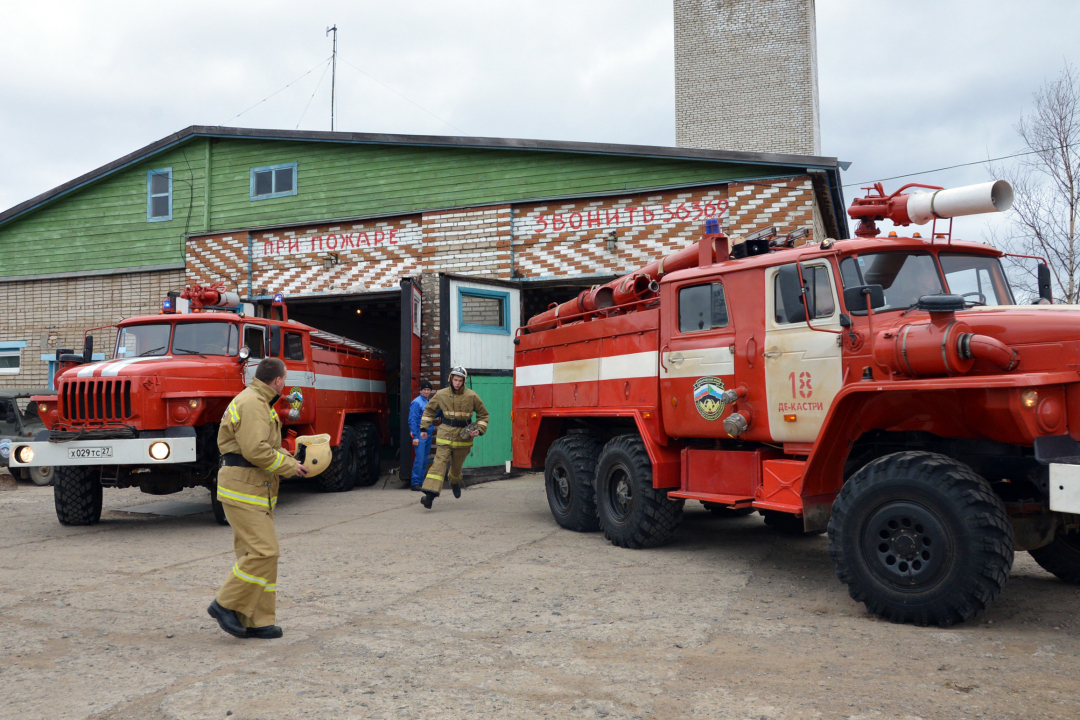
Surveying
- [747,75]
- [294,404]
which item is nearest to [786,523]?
[294,404]

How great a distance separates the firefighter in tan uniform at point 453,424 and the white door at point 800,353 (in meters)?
5.03

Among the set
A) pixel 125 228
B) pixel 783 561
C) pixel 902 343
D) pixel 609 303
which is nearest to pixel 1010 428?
pixel 902 343

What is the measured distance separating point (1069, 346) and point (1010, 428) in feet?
1.90

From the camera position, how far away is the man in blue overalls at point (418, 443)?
12.4m

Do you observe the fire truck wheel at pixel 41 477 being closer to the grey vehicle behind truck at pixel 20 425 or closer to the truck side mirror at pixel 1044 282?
the grey vehicle behind truck at pixel 20 425

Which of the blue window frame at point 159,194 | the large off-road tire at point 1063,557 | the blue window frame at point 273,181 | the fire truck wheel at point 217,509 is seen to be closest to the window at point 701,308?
the large off-road tire at point 1063,557

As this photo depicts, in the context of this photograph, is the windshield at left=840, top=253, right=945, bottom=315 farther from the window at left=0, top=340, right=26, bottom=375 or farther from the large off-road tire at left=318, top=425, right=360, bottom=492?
the window at left=0, top=340, right=26, bottom=375

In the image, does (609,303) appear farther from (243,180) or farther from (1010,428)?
(243,180)

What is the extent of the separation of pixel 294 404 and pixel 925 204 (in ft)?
26.2

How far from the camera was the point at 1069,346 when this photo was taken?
4.75m

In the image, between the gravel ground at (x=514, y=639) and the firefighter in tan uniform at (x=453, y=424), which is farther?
the firefighter in tan uniform at (x=453, y=424)

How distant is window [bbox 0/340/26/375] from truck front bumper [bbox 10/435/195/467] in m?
Result: 12.2

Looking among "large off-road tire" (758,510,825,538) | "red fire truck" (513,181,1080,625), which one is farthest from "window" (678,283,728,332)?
"large off-road tire" (758,510,825,538)

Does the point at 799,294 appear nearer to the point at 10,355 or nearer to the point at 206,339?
the point at 206,339
